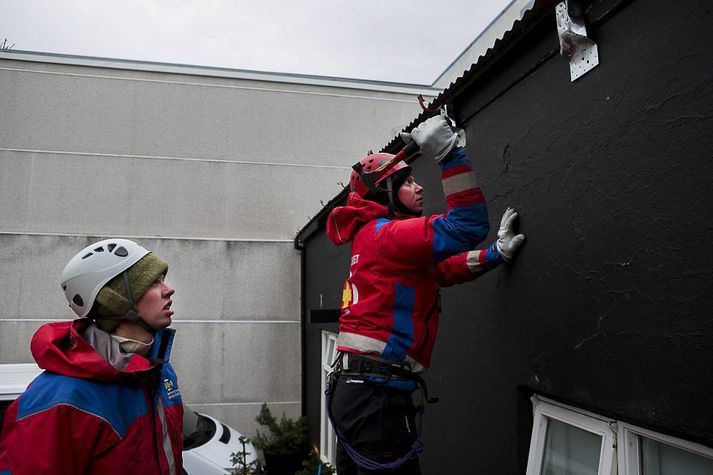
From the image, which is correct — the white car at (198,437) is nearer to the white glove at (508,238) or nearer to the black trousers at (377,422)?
the black trousers at (377,422)

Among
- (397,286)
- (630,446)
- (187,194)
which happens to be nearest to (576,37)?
(397,286)

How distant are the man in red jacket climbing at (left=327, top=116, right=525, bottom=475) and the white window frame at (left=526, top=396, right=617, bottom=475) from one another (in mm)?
592

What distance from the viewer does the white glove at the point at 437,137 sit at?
2.39 m

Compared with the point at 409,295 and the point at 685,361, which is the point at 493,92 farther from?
the point at 685,361

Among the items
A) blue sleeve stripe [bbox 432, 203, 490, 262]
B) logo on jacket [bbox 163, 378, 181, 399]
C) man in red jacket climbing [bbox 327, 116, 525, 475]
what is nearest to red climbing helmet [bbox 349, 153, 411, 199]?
man in red jacket climbing [bbox 327, 116, 525, 475]

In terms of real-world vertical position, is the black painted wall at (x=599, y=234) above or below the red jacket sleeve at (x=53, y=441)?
above

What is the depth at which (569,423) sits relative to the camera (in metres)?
2.56

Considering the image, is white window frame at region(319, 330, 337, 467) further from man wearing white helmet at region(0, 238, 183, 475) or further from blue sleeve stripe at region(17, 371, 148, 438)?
blue sleeve stripe at region(17, 371, 148, 438)

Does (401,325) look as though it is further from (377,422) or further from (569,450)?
(569,450)

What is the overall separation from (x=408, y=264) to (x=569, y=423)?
1025 mm

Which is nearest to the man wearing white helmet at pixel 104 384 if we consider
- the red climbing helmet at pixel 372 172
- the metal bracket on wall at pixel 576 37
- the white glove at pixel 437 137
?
the red climbing helmet at pixel 372 172

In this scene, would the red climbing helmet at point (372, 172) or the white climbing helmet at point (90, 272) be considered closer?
the white climbing helmet at point (90, 272)

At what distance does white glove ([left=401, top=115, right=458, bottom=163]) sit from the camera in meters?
2.39

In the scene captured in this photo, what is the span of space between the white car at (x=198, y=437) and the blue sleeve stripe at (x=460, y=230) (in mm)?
3436
